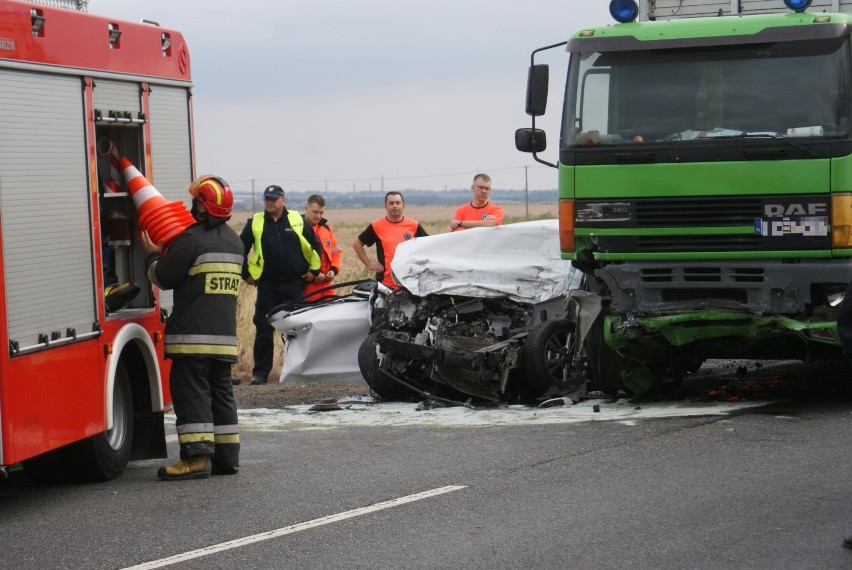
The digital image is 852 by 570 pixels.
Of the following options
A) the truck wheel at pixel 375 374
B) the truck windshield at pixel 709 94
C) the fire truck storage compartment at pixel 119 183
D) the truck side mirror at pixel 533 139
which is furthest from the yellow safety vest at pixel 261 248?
the fire truck storage compartment at pixel 119 183

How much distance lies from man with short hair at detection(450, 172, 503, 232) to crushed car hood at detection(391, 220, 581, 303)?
1.86 meters

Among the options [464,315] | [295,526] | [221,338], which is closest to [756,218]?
[464,315]

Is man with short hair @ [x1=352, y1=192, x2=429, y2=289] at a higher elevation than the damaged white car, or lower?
higher

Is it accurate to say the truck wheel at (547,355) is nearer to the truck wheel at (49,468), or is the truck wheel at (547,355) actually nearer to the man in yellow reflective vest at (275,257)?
the man in yellow reflective vest at (275,257)

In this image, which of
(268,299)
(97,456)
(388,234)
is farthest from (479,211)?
(97,456)

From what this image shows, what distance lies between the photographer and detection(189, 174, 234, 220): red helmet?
8.70 metres

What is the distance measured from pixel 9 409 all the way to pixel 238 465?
2.03m

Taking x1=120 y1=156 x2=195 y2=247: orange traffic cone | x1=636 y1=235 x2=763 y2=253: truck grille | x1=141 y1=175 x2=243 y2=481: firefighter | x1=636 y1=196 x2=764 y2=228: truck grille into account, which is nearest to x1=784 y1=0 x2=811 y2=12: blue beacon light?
x1=636 y1=196 x2=764 y2=228: truck grille

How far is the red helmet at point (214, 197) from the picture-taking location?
8703 mm

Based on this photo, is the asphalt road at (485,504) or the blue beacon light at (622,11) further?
the blue beacon light at (622,11)

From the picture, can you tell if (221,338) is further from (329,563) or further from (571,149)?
(571,149)

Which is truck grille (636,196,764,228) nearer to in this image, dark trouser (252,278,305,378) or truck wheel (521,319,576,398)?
truck wheel (521,319,576,398)

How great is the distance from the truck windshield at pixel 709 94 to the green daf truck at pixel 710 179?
0.4 inches

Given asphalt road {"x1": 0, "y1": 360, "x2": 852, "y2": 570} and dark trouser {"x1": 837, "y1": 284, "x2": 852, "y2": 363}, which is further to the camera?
asphalt road {"x1": 0, "y1": 360, "x2": 852, "y2": 570}
